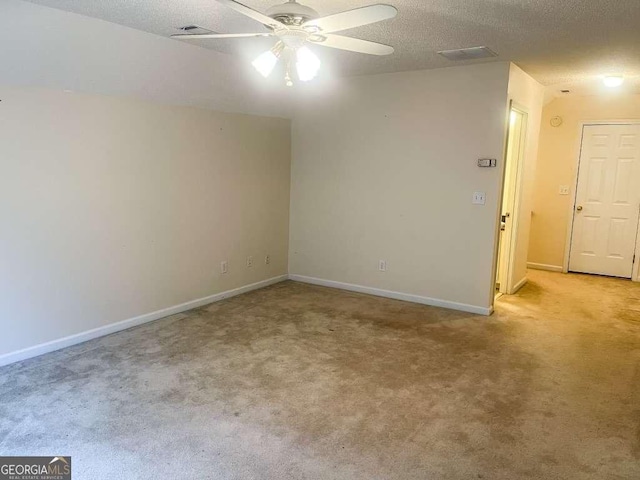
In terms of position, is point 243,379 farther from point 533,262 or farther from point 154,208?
point 533,262

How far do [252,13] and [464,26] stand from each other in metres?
1.68

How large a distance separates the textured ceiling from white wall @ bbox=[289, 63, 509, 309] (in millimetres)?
551

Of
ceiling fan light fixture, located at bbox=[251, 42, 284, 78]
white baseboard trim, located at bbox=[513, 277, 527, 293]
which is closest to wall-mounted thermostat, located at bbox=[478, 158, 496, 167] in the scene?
white baseboard trim, located at bbox=[513, 277, 527, 293]

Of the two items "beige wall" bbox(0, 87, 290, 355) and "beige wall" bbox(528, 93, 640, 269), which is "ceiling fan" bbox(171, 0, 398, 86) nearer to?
"beige wall" bbox(0, 87, 290, 355)

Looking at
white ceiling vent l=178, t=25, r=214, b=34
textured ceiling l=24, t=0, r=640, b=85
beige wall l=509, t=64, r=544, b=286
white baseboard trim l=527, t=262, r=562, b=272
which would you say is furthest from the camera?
white baseboard trim l=527, t=262, r=562, b=272

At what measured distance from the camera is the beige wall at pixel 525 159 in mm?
4613

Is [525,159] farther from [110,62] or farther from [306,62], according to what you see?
[110,62]

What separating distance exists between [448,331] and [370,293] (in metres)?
1.29

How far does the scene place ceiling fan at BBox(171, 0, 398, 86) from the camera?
76.0 inches

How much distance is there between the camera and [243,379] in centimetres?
305

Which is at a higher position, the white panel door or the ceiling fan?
the ceiling fan

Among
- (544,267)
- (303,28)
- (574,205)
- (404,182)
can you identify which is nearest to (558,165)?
(574,205)

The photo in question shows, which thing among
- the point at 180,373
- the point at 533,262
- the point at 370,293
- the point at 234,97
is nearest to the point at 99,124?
the point at 234,97

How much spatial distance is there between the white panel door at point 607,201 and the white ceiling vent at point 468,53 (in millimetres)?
3035
